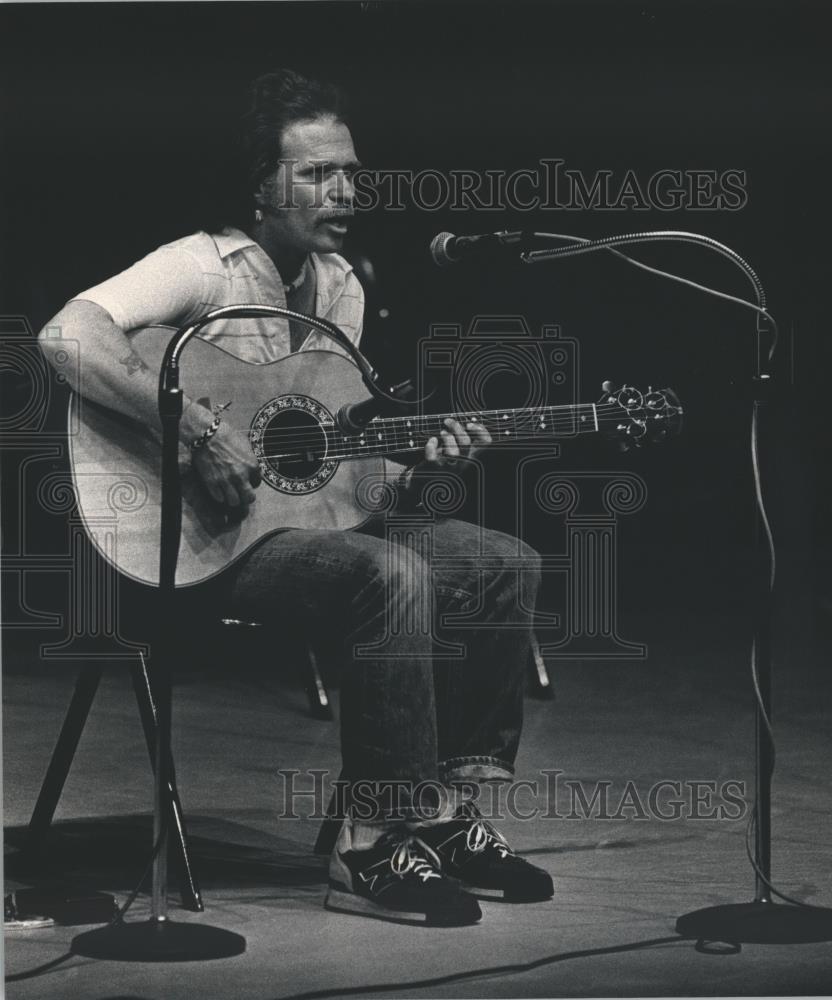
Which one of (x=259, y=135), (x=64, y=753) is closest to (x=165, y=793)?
(x=64, y=753)

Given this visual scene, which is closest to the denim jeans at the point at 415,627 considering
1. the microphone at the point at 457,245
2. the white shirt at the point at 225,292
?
the white shirt at the point at 225,292

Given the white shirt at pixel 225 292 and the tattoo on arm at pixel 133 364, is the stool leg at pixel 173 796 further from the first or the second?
the white shirt at pixel 225 292

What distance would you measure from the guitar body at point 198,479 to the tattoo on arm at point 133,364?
0.02m

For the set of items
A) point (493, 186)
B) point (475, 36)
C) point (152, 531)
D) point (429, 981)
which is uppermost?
point (475, 36)

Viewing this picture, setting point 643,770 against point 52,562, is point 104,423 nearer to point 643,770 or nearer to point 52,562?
point 52,562

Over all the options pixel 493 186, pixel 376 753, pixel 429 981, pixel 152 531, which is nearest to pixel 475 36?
pixel 493 186

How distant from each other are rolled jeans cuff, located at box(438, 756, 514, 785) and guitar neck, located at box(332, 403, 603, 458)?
28.9 inches

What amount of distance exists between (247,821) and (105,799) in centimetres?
34

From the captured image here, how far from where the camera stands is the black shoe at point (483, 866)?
3746 millimetres

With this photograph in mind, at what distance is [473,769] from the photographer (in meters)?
3.82

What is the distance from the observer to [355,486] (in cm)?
377

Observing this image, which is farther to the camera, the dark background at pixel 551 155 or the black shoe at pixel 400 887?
the dark background at pixel 551 155

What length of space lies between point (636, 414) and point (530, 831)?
1.01 metres

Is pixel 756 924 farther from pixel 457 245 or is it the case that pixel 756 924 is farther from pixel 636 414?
pixel 457 245
